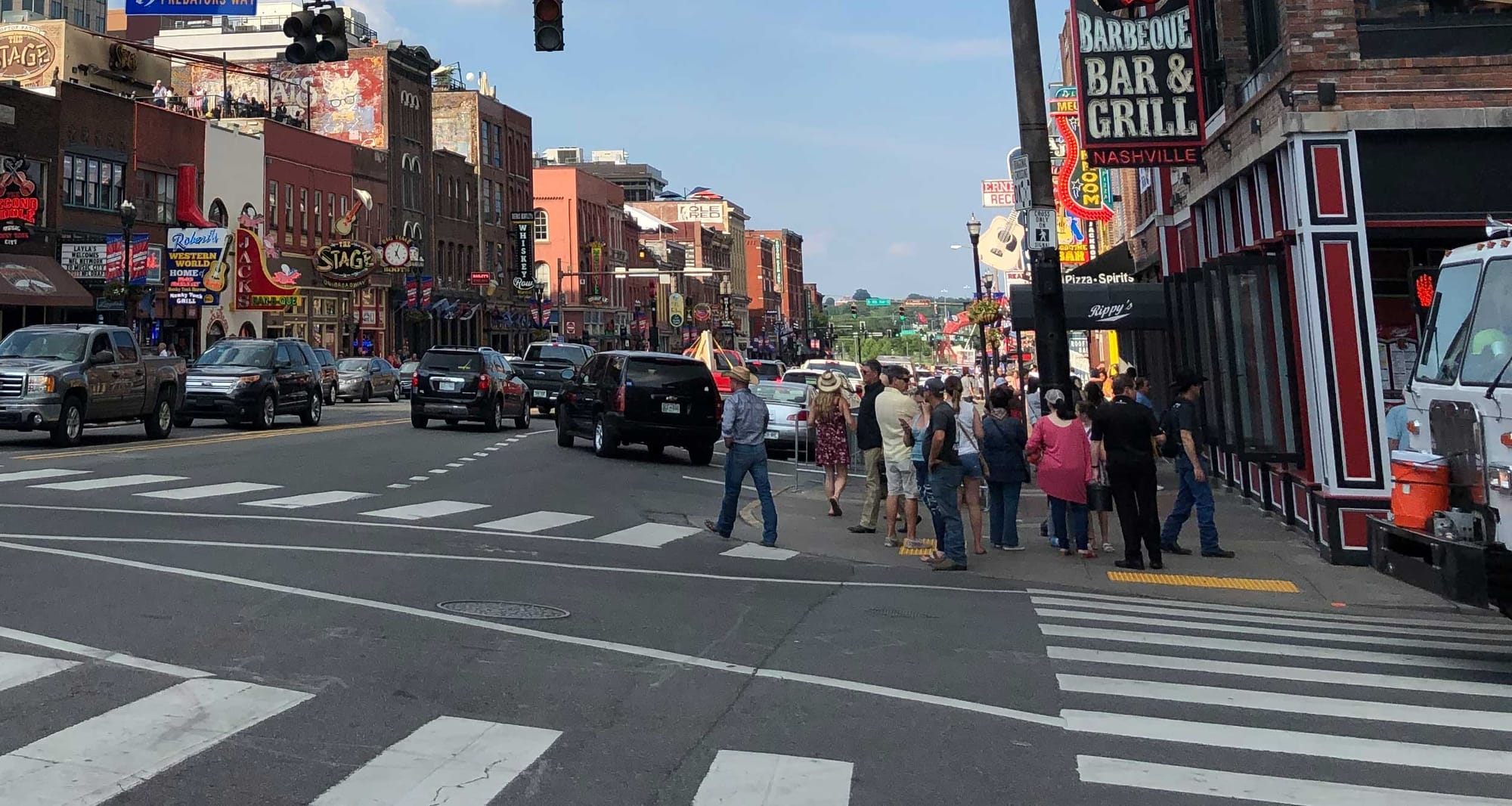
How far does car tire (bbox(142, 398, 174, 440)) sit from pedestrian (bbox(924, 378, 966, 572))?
15.4m

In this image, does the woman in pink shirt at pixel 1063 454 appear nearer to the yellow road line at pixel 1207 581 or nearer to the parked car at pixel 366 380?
the yellow road line at pixel 1207 581

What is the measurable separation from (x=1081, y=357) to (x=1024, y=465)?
101 feet

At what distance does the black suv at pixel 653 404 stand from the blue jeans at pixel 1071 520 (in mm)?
10102

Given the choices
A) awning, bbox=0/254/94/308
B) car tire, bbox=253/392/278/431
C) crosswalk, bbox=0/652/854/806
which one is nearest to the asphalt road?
crosswalk, bbox=0/652/854/806

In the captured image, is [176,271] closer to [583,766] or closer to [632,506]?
[632,506]

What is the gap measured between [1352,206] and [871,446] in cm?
590

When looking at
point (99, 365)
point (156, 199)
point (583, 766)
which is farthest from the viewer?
point (156, 199)

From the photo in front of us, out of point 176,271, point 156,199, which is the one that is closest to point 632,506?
point 176,271

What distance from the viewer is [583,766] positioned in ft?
18.2

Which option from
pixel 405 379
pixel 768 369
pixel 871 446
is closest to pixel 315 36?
pixel 871 446

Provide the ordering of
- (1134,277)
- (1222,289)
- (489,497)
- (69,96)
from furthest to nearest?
(69,96), (1134,277), (489,497), (1222,289)

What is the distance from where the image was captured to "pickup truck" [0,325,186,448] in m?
19.6

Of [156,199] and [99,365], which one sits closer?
[99,365]

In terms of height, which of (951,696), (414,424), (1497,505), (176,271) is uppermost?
(176,271)
